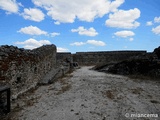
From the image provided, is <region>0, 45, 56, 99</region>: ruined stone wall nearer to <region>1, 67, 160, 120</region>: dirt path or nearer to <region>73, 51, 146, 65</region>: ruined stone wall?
<region>1, 67, 160, 120</region>: dirt path

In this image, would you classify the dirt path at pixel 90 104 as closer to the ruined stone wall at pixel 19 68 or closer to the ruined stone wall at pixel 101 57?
the ruined stone wall at pixel 19 68

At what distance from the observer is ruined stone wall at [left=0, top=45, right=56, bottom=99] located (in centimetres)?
795

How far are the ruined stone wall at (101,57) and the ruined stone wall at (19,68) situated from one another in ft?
59.6

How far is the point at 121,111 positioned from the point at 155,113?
122 cm

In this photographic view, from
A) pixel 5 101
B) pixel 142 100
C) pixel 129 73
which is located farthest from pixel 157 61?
pixel 5 101

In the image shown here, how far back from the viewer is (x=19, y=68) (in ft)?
30.2

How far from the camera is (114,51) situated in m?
29.9

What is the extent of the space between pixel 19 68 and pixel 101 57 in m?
21.8

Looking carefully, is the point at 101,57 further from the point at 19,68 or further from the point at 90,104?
the point at 90,104

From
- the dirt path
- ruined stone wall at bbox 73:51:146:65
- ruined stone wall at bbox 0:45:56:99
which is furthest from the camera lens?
ruined stone wall at bbox 73:51:146:65

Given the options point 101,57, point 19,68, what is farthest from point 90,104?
point 101,57

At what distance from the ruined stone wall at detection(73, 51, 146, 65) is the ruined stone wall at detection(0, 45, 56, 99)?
59.6ft

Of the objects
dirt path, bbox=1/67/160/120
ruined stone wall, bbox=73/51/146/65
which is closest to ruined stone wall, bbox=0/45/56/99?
dirt path, bbox=1/67/160/120

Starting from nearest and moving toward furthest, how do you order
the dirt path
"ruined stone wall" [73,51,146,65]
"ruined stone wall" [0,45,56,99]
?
1. the dirt path
2. "ruined stone wall" [0,45,56,99]
3. "ruined stone wall" [73,51,146,65]
